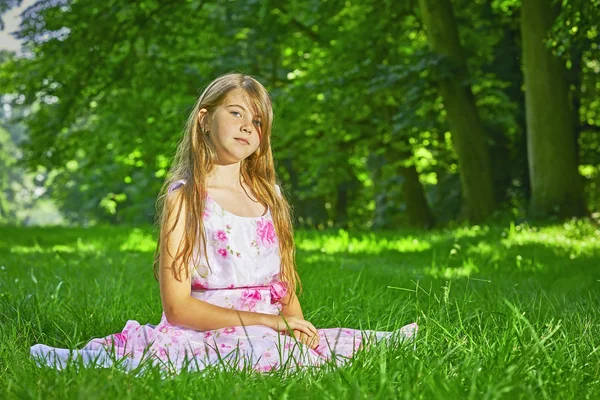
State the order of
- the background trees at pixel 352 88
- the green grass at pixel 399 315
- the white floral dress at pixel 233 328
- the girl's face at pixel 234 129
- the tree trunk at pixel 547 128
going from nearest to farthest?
the green grass at pixel 399 315 → the white floral dress at pixel 233 328 → the girl's face at pixel 234 129 → the tree trunk at pixel 547 128 → the background trees at pixel 352 88

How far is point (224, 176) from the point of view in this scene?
14.1ft

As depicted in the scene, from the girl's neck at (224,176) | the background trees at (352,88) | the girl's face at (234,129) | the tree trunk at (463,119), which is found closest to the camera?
the girl's face at (234,129)

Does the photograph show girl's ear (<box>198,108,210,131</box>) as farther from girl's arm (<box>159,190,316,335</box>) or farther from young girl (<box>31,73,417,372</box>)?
girl's arm (<box>159,190,316,335</box>)

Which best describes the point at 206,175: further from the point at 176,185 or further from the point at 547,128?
the point at 547,128

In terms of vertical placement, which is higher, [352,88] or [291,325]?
[352,88]

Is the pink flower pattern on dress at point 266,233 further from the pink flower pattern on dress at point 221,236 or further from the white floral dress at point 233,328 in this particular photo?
the pink flower pattern on dress at point 221,236

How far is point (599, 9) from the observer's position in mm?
8172

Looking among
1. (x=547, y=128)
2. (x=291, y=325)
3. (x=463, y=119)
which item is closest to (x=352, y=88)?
(x=463, y=119)

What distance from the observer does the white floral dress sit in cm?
374

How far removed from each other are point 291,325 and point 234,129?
95cm

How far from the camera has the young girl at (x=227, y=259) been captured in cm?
384

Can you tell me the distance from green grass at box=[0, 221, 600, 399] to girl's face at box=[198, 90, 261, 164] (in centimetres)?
107

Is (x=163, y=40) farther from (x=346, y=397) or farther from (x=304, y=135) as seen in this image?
(x=346, y=397)

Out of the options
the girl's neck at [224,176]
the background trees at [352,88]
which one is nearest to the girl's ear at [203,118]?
the girl's neck at [224,176]
